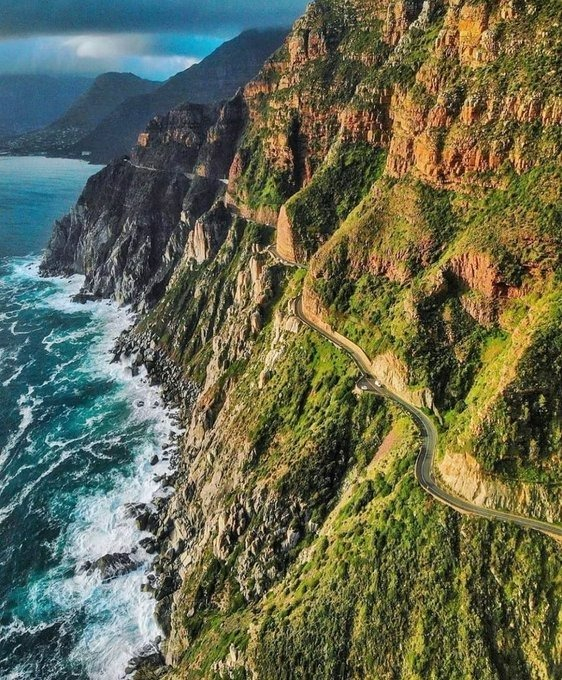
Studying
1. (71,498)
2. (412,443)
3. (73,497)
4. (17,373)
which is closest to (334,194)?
(412,443)

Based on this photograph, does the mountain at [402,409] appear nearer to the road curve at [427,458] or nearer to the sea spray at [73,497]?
the road curve at [427,458]

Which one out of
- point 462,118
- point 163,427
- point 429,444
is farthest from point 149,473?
point 462,118

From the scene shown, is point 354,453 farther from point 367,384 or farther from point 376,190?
point 376,190

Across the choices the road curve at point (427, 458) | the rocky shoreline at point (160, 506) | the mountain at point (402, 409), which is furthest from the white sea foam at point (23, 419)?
the road curve at point (427, 458)

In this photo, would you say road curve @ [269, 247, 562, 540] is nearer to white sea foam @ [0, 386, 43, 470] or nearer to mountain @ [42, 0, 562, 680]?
mountain @ [42, 0, 562, 680]

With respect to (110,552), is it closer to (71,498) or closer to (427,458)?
(71,498)
